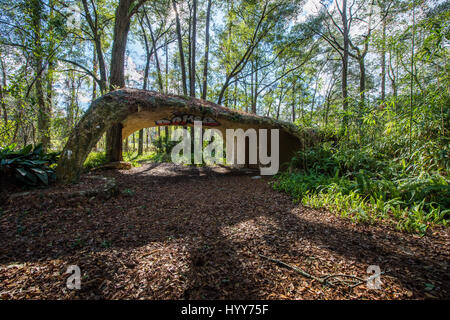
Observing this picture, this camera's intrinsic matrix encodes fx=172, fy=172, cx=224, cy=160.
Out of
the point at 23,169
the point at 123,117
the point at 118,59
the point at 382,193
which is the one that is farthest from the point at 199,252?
the point at 118,59

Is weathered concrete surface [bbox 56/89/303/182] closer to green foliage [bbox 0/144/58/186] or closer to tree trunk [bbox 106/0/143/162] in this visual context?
green foliage [bbox 0/144/58/186]

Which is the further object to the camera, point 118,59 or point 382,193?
point 118,59

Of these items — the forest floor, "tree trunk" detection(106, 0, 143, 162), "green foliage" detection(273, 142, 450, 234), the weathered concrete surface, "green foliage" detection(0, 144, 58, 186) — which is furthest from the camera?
"tree trunk" detection(106, 0, 143, 162)

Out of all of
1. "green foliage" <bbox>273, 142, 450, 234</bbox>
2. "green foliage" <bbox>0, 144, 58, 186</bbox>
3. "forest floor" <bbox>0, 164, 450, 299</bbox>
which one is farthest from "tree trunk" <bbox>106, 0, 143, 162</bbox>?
"green foliage" <bbox>273, 142, 450, 234</bbox>

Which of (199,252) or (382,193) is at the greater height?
(382,193)

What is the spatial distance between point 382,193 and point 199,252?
2.70 metres

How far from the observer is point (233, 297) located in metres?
1.06

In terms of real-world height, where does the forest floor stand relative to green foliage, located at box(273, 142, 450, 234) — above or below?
below

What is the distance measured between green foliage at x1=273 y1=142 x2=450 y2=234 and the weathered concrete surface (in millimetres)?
2005

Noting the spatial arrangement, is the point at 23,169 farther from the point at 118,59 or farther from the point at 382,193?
the point at 382,193

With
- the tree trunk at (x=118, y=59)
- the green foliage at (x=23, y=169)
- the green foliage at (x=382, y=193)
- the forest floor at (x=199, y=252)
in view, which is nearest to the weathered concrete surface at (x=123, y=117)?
the green foliage at (x=23, y=169)

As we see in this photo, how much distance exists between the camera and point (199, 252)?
5.00 ft

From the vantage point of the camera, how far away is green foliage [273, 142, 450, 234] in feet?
6.59
